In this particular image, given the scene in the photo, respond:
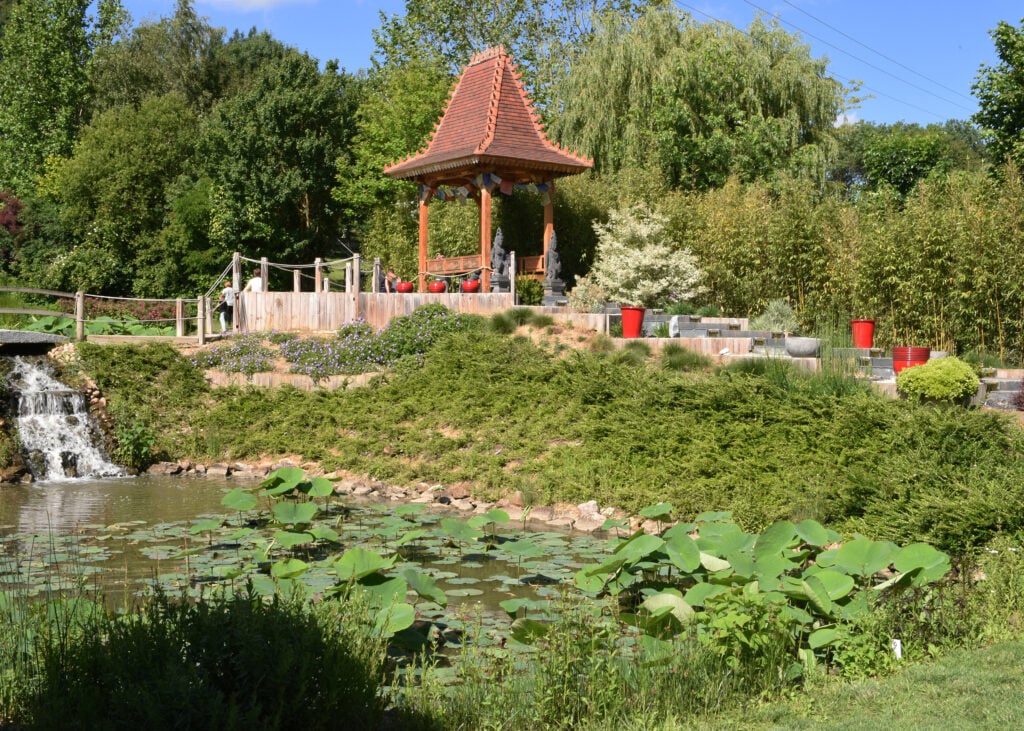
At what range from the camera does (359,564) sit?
6098mm

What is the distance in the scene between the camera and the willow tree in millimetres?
24234

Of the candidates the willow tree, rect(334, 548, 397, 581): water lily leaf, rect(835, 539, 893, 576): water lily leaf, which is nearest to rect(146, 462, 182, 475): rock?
rect(334, 548, 397, 581): water lily leaf

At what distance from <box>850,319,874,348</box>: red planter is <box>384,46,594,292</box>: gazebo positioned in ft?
22.8

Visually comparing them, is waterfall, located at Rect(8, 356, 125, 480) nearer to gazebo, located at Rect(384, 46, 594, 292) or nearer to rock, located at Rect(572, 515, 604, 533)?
rock, located at Rect(572, 515, 604, 533)

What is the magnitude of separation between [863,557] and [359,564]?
316cm

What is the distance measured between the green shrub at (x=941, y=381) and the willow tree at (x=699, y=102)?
12498 millimetres

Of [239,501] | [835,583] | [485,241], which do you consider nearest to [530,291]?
[485,241]

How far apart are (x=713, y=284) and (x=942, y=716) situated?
615 inches

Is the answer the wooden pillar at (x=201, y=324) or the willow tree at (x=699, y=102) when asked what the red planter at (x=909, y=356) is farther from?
the wooden pillar at (x=201, y=324)

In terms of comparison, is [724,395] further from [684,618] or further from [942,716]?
[942,716]

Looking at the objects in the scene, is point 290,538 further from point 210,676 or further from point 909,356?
point 909,356

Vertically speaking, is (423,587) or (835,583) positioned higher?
(835,583)

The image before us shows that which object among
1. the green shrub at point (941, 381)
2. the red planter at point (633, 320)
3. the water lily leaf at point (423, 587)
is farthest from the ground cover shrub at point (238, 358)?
the water lily leaf at point (423, 587)

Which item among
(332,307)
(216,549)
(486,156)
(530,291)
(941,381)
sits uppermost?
(486,156)
